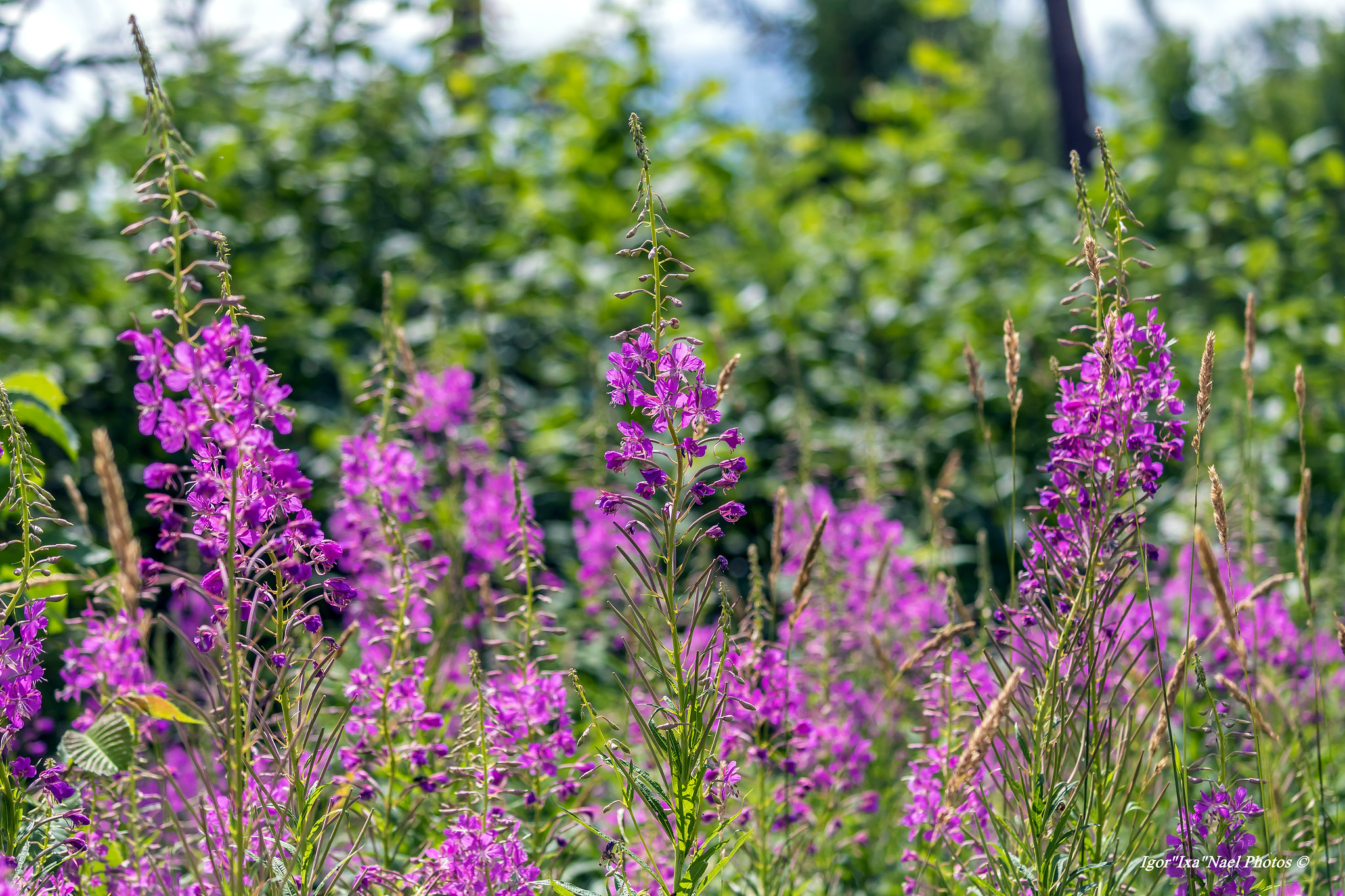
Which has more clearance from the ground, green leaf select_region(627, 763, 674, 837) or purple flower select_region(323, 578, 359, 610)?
purple flower select_region(323, 578, 359, 610)

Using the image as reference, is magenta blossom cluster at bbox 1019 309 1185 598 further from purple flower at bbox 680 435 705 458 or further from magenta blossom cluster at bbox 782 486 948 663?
magenta blossom cluster at bbox 782 486 948 663

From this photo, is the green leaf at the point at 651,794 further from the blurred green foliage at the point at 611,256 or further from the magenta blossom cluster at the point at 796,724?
the blurred green foliage at the point at 611,256

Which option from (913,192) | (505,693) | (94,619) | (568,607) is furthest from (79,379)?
(913,192)

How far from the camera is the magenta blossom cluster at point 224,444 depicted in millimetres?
1303

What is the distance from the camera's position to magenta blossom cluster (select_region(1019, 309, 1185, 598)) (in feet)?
5.41

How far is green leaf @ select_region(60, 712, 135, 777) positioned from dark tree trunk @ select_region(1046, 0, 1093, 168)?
29.3ft

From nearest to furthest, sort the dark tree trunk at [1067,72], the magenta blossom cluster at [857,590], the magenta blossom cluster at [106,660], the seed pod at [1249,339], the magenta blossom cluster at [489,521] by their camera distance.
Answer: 1. the magenta blossom cluster at [106,660]
2. the seed pod at [1249,339]
3. the magenta blossom cluster at [857,590]
4. the magenta blossom cluster at [489,521]
5. the dark tree trunk at [1067,72]

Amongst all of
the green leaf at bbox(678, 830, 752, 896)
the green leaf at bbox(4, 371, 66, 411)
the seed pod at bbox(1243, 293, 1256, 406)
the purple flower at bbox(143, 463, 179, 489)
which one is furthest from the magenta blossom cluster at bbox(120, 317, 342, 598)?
the seed pod at bbox(1243, 293, 1256, 406)

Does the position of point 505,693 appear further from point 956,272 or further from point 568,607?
point 956,272

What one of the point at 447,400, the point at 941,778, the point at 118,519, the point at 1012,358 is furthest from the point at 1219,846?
the point at 447,400

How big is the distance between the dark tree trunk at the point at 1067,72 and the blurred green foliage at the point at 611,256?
3.98 feet

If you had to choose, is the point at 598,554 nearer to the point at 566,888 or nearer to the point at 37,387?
the point at 37,387

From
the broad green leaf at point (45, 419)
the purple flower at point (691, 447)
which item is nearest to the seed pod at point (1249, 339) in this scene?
the purple flower at point (691, 447)

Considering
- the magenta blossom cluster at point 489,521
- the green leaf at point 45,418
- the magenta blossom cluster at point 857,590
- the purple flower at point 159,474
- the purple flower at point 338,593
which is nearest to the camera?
the purple flower at point 159,474
